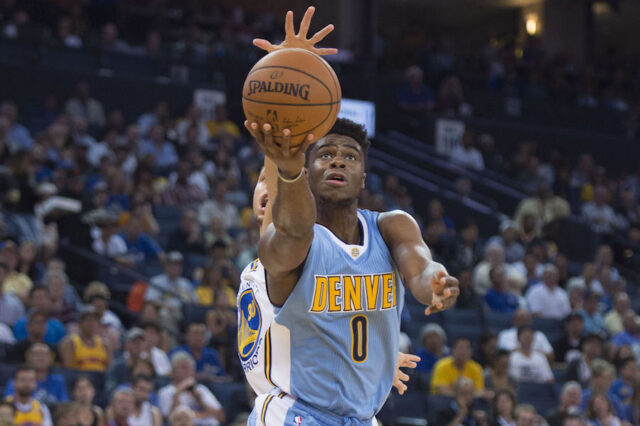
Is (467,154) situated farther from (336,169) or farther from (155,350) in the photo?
(336,169)

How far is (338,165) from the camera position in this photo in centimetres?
418

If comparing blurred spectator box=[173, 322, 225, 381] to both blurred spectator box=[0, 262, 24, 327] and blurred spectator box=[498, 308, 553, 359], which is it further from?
blurred spectator box=[498, 308, 553, 359]

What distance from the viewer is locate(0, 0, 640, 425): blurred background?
10016 mm

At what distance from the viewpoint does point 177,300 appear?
10.8 m

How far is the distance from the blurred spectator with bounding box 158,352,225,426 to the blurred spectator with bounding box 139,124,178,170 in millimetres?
5389

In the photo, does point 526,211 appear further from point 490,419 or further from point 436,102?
point 490,419

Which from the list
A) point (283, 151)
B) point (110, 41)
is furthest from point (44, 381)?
point (110, 41)

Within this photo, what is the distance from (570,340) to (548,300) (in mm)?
1031

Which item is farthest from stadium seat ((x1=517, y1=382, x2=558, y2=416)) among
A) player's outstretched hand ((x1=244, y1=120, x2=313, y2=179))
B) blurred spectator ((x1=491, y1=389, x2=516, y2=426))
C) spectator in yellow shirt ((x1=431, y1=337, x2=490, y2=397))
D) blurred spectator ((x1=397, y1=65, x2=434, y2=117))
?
blurred spectator ((x1=397, y1=65, x2=434, y2=117))

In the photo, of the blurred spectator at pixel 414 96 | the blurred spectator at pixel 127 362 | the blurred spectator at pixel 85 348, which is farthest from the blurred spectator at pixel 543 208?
the blurred spectator at pixel 85 348

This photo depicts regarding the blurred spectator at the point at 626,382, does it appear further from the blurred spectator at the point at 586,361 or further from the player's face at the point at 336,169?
the player's face at the point at 336,169

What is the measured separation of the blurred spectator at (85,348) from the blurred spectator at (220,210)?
12.1 ft

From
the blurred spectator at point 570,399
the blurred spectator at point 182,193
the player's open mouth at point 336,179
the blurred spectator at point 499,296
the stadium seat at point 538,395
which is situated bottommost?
the stadium seat at point 538,395

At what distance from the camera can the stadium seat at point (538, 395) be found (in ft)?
35.7
